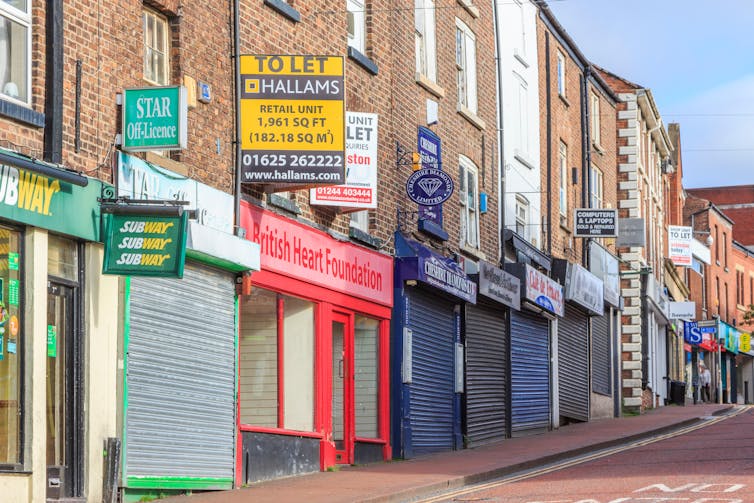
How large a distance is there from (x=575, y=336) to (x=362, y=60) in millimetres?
16422

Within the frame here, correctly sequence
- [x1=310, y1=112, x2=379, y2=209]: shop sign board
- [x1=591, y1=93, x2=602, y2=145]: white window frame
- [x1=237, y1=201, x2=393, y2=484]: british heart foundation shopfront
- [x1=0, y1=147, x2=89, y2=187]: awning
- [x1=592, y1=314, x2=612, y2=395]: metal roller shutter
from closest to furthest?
[x1=0, y1=147, x2=89, y2=187]: awning < [x1=237, y1=201, x2=393, y2=484]: british heart foundation shopfront < [x1=310, y1=112, x2=379, y2=209]: shop sign board < [x1=592, y1=314, x2=612, y2=395]: metal roller shutter < [x1=591, y1=93, x2=602, y2=145]: white window frame

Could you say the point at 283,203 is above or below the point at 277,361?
above

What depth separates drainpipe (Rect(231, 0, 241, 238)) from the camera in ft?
57.0

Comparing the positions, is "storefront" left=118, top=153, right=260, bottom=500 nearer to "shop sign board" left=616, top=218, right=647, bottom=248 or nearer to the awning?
the awning

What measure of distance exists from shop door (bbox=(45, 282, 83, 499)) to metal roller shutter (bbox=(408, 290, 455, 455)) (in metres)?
9.52

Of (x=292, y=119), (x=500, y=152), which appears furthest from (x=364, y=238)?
(x=500, y=152)

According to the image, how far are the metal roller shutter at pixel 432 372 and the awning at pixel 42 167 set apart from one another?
1005 centimetres

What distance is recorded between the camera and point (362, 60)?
71.3 feet

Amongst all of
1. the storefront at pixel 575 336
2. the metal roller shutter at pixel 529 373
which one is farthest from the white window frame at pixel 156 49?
the storefront at pixel 575 336

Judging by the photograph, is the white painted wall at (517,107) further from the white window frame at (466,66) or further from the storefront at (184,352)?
the storefront at (184,352)

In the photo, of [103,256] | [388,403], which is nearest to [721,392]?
[388,403]

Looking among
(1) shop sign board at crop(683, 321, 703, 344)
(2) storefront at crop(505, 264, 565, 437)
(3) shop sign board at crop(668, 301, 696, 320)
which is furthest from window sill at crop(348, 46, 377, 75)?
(1) shop sign board at crop(683, 321, 703, 344)

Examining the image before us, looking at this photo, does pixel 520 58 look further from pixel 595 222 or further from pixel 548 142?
pixel 595 222

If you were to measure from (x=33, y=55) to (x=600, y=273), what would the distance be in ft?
91.5
